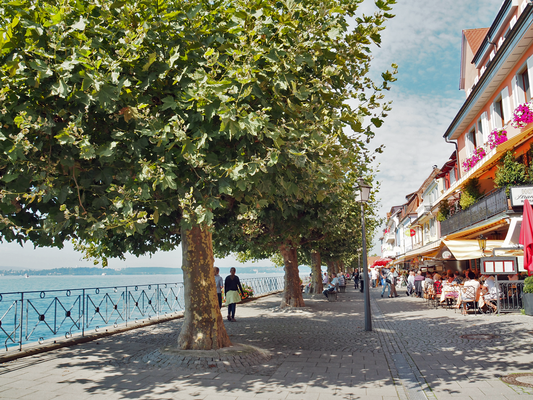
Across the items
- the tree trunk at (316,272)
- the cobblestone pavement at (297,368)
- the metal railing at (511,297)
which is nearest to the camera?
the cobblestone pavement at (297,368)

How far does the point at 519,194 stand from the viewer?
1652cm

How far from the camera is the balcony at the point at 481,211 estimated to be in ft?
59.2

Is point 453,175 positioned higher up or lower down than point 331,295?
higher up

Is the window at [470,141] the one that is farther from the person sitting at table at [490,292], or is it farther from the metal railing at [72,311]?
the metal railing at [72,311]

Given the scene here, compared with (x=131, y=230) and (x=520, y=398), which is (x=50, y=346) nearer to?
(x=131, y=230)

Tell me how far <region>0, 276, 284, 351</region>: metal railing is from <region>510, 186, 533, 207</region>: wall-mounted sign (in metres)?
14.0

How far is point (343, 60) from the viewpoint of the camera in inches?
242

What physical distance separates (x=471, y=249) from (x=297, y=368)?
1145 cm

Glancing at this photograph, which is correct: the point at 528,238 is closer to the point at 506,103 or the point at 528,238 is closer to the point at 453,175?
the point at 506,103

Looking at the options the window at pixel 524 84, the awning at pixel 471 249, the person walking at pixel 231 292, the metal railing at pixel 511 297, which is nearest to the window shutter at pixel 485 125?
the window at pixel 524 84

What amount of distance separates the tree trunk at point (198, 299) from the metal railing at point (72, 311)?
3.48 meters

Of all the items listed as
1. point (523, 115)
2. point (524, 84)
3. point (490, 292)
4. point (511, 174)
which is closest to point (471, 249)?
point (490, 292)

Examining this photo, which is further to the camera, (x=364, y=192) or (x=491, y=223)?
(x=491, y=223)

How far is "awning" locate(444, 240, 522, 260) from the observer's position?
15.3m
